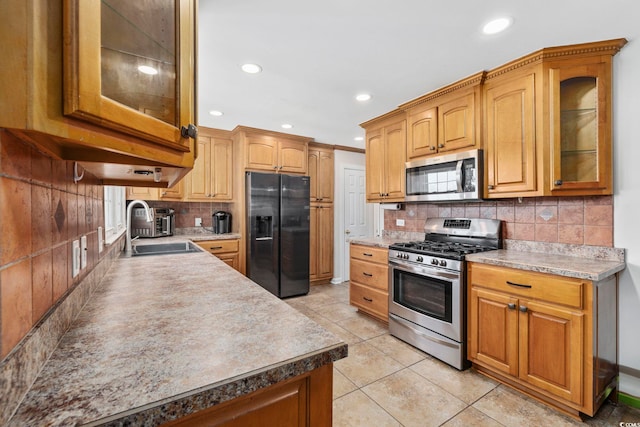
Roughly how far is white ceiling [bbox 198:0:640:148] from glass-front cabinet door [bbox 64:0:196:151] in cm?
99

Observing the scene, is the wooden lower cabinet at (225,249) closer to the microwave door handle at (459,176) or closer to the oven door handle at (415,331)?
the oven door handle at (415,331)

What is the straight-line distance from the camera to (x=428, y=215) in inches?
124

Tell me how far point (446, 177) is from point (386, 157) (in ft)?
2.84

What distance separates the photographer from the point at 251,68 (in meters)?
2.18

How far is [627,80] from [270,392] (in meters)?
2.84

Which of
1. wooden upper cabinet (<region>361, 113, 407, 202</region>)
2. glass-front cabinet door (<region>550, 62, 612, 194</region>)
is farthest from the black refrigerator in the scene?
glass-front cabinet door (<region>550, 62, 612, 194</region>)

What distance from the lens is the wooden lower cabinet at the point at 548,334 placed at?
1609 mm

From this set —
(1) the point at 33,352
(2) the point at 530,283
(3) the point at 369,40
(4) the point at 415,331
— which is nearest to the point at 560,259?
(2) the point at 530,283

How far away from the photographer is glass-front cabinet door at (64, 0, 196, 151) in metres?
0.46

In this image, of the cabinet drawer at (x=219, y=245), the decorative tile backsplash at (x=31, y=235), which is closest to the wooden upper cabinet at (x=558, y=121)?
the decorative tile backsplash at (x=31, y=235)

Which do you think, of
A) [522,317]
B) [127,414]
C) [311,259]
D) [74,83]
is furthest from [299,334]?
[311,259]

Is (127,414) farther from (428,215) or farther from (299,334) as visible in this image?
(428,215)

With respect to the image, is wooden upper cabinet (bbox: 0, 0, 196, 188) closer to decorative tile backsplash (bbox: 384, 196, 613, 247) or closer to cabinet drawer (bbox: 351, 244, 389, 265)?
cabinet drawer (bbox: 351, 244, 389, 265)

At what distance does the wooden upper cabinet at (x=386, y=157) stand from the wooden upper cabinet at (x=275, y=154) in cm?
108
